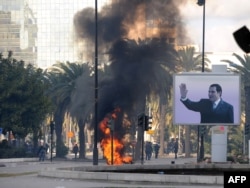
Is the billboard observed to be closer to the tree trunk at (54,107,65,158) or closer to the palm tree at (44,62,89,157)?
the palm tree at (44,62,89,157)

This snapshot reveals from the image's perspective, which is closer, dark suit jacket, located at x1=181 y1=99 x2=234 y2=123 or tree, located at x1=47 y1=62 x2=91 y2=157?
dark suit jacket, located at x1=181 y1=99 x2=234 y2=123

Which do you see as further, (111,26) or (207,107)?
(111,26)

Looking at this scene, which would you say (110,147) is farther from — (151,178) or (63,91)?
(151,178)

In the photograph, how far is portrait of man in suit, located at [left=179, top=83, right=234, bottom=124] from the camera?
2527 inches

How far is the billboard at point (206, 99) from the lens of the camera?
64000 mm

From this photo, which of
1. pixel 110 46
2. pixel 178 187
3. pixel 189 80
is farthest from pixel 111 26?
pixel 178 187

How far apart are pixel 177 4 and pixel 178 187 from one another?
4341 centimetres

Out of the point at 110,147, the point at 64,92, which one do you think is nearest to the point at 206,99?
the point at 110,147

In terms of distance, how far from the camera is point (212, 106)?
6462 centimetres

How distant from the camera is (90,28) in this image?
258ft

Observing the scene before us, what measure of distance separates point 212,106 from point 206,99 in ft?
2.11

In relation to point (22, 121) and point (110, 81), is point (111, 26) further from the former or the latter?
point (22, 121)

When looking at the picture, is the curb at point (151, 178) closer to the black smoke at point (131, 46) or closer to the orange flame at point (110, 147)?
the orange flame at point (110, 147)

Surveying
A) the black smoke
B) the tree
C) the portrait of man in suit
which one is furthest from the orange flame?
the tree
